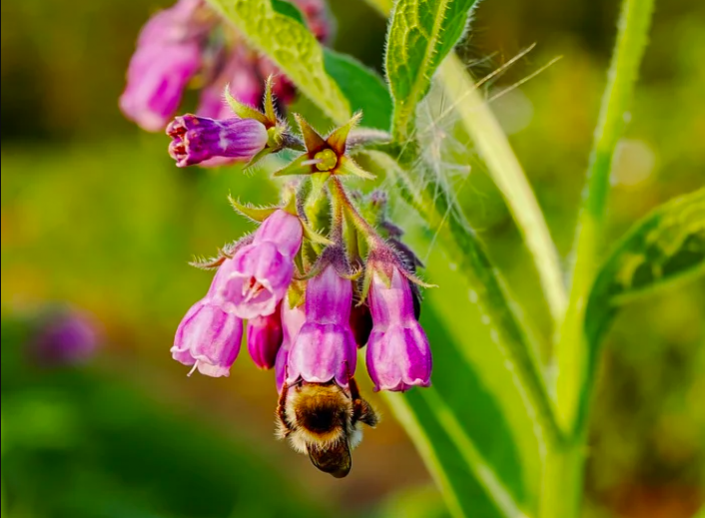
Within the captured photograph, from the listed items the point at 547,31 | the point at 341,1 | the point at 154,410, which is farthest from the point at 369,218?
the point at 341,1

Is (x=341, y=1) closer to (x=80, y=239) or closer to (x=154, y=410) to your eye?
(x=80, y=239)

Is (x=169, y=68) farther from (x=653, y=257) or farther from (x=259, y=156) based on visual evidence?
(x=653, y=257)

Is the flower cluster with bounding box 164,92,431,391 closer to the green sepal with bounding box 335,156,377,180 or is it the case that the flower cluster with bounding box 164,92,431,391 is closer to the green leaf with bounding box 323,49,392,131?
the green sepal with bounding box 335,156,377,180

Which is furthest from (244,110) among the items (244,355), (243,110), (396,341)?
(244,355)

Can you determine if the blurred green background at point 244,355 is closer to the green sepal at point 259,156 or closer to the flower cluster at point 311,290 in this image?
the flower cluster at point 311,290

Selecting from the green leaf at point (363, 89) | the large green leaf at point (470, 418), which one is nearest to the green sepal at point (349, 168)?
the green leaf at point (363, 89)

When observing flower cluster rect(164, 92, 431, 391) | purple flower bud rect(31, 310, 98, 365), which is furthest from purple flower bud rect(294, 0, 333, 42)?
purple flower bud rect(31, 310, 98, 365)
